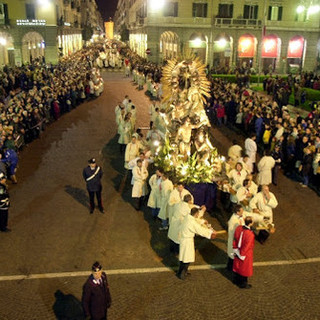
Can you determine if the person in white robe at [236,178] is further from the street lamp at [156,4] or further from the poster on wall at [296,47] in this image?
the poster on wall at [296,47]

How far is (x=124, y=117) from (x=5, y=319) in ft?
32.5

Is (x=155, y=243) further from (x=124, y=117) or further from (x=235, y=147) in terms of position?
(x=124, y=117)

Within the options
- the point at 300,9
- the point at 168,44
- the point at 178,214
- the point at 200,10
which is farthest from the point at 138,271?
the point at 168,44

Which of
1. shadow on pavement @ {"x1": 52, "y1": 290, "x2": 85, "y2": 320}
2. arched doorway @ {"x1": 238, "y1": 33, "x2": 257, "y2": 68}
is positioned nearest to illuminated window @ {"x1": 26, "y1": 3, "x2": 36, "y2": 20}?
arched doorway @ {"x1": 238, "y1": 33, "x2": 257, "y2": 68}

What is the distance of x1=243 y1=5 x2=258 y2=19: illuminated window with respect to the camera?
4262cm

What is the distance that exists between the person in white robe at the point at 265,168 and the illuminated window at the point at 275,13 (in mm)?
36368

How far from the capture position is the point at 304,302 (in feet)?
22.8

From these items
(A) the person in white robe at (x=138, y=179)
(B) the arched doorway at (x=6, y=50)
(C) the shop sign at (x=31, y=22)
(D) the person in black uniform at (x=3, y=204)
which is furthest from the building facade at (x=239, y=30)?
(D) the person in black uniform at (x=3, y=204)

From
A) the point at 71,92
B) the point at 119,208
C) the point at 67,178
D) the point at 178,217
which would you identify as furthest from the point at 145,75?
the point at 178,217

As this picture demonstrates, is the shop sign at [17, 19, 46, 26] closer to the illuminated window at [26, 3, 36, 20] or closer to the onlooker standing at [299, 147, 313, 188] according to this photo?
the illuminated window at [26, 3, 36, 20]

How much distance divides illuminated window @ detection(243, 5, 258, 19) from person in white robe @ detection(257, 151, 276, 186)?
116 feet

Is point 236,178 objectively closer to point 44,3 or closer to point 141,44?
point 44,3

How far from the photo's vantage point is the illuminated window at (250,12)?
4262cm

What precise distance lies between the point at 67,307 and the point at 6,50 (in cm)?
4429
